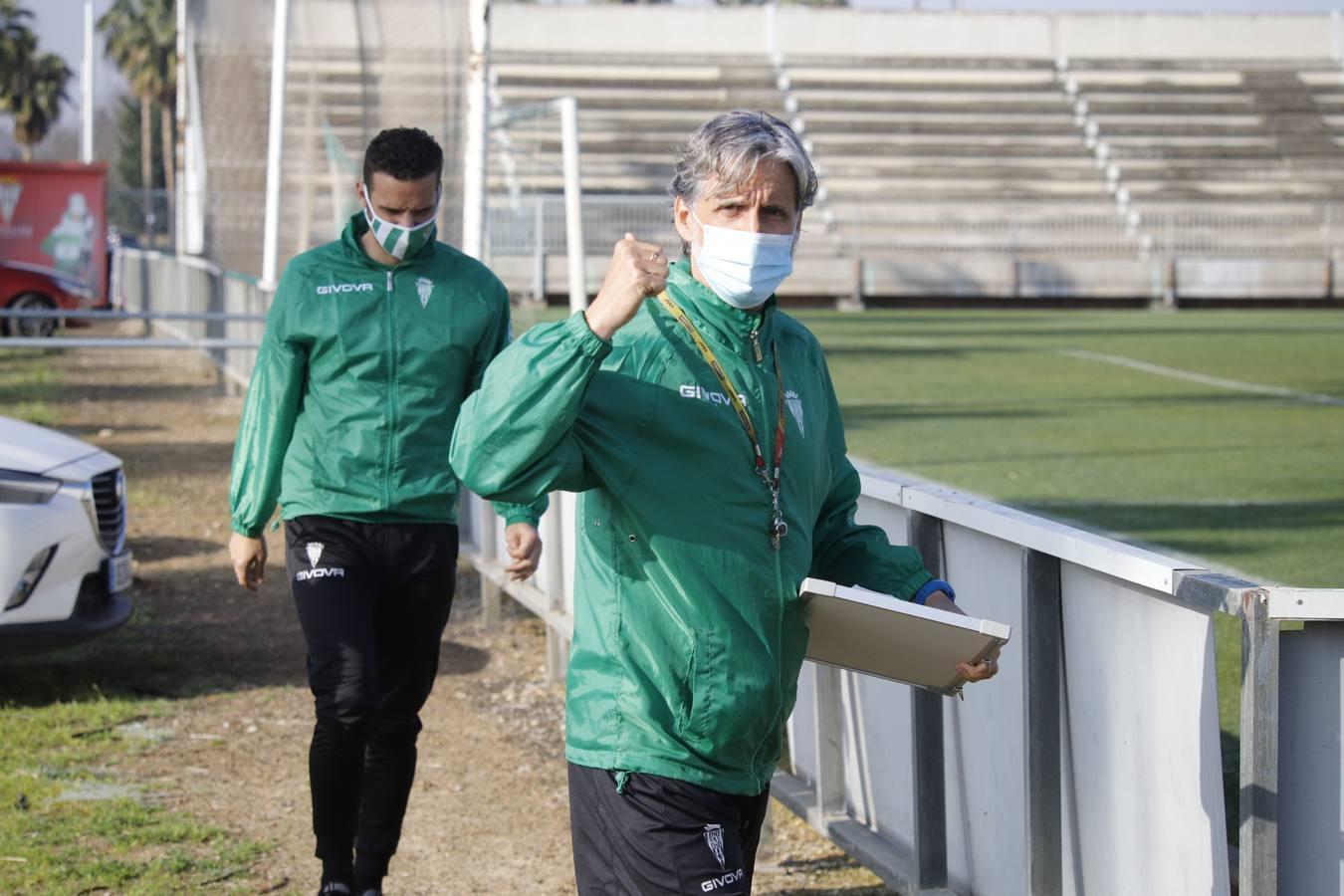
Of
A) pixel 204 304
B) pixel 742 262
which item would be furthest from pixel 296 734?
pixel 204 304

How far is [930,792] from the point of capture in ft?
13.4

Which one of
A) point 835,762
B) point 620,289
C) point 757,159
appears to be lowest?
point 835,762

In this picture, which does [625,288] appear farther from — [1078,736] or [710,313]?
[1078,736]

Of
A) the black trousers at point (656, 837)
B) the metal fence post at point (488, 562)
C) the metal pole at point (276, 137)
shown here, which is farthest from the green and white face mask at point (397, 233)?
the metal pole at point (276, 137)

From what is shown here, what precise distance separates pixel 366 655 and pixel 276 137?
1181 centimetres

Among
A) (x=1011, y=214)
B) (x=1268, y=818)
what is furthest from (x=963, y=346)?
(x=1268, y=818)

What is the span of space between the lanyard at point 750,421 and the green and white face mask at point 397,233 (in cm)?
178

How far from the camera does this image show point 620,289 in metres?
2.44

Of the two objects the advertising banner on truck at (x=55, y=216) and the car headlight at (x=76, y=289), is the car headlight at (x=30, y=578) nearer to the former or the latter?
the car headlight at (x=76, y=289)

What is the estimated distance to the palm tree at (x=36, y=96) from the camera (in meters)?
79.9

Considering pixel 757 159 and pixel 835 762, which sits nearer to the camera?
pixel 757 159

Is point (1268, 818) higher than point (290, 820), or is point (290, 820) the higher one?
point (1268, 818)

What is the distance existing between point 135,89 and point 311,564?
86.2 m

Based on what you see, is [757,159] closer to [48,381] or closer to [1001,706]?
[1001,706]
